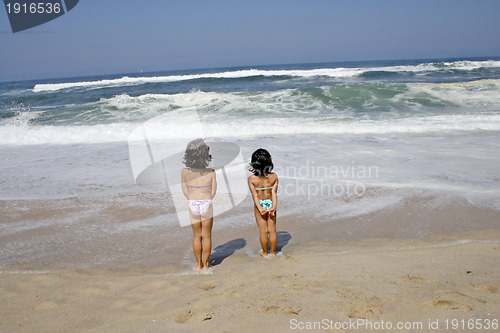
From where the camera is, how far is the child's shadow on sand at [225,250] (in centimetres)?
376

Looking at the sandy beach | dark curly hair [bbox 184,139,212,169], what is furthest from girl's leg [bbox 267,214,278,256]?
dark curly hair [bbox 184,139,212,169]

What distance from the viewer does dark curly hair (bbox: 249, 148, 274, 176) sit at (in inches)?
144

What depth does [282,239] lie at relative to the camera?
4168 mm

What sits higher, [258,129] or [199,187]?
→ [199,187]

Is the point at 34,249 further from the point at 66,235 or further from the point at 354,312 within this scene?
the point at 354,312

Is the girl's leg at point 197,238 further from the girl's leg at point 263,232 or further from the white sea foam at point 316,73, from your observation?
the white sea foam at point 316,73

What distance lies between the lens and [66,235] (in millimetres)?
4320

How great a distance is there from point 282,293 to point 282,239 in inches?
55.8

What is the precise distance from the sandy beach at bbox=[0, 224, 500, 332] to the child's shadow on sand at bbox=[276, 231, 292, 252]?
21cm

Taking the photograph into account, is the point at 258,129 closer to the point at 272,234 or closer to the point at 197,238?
the point at 272,234

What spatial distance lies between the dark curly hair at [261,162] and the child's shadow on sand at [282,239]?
2.59 ft

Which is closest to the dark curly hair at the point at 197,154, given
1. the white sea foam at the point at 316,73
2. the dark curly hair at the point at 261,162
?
the dark curly hair at the point at 261,162

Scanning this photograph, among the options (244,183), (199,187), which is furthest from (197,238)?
(244,183)

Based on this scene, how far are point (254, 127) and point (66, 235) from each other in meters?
7.42
